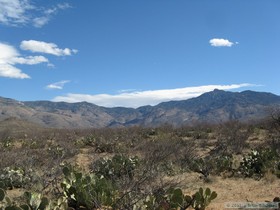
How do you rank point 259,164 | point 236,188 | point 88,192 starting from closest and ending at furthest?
point 88,192 < point 236,188 < point 259,164

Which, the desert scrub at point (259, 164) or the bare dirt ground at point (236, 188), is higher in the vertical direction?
the desert scrub at point (259, 164)

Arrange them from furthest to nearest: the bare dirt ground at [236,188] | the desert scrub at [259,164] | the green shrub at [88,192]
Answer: the desert scrub at [259,164] → the bare dirt ground at [236,188] → the green shrub at [88,192]

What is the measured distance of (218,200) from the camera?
371 inches

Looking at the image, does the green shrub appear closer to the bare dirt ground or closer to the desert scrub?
the bare dirt ground

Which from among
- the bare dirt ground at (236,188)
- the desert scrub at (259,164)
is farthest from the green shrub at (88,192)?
the desert scrub at (259,164)

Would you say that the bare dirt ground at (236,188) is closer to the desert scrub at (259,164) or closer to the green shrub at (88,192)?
the desert scrub at (259,164)

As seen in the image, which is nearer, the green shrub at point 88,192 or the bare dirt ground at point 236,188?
the green shrub at point 88,192

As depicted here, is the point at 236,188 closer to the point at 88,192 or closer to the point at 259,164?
the point at 259,164

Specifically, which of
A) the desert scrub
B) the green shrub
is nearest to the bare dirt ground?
the desert scrub

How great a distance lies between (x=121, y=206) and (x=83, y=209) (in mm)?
1113

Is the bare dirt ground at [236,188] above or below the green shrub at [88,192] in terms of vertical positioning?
below

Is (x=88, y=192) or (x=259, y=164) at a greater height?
(x=88, y=192)

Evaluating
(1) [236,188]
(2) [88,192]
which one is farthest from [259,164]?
(2) [88,192]

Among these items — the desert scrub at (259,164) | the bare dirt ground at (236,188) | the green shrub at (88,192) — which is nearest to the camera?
the green shrub at (88,192)
